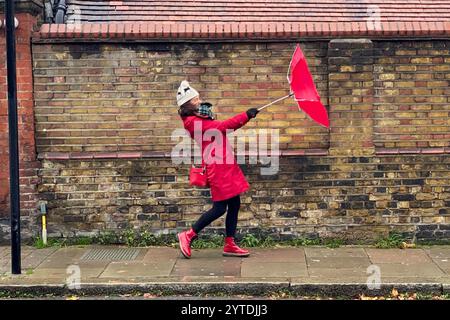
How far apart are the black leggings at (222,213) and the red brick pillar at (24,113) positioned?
2078 mm

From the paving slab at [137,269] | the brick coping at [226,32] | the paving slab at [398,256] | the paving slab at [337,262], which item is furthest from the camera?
the brick coping at [226,32]

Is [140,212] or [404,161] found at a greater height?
[404,161]

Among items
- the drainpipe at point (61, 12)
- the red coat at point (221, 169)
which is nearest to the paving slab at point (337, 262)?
the red coat at point (221, 169)

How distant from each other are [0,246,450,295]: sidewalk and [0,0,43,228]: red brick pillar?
0.64 metres

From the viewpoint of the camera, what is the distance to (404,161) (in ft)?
23.0

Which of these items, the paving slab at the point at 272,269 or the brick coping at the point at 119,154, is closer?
the paving slab at the point at 272,269

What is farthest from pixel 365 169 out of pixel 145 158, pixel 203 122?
pixel 145 158

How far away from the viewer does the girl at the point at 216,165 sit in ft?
20.1

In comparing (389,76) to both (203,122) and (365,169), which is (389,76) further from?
(203,122)

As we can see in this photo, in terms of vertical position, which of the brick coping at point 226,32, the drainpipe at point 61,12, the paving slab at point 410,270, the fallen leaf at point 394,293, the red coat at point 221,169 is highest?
the drainpipe at point 61,12

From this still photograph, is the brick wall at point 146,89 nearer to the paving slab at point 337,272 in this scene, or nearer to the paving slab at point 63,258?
the paving slab at point 63,258

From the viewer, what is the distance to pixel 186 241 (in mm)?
6438

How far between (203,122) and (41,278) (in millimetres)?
2177

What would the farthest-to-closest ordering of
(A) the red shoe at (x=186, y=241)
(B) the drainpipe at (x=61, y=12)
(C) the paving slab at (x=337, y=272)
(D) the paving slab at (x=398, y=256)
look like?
(B) the drainpipe at (x=61, y=12)
(A) the red shoe at (x=186, y=241)
(D) the paving slab at (x=398, y=256)
(C) the paving slab at (x=337, y=272)
